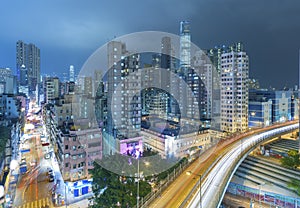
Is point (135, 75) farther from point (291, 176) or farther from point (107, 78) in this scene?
point (291, 176)

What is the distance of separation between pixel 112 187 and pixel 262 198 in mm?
6075

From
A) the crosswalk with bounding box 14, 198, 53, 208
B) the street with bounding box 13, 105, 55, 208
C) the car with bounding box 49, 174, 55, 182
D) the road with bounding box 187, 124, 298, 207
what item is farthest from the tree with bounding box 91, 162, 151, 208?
the car with bounding box 49, 174, 55, 182

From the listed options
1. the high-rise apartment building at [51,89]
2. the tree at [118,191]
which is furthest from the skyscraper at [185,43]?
the tree at [118,191]

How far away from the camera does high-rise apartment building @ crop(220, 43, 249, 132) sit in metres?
15.5

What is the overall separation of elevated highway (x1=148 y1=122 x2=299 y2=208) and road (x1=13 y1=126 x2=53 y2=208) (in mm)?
5278

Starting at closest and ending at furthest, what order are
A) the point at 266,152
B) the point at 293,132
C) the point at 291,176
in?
the point at 291,176, the point at 266,152, the point at 293,132

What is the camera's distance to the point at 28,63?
42.4 meters

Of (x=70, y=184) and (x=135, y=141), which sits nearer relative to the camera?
(x=70, y=184)

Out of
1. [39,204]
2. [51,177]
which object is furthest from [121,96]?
[39,204]

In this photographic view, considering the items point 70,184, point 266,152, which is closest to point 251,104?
point 266,152

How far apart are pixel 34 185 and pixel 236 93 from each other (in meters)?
14.5

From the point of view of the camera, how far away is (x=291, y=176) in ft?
27.3

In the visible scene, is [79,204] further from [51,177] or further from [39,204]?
[51,177]

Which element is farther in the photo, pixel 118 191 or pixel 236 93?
pixel 236 93
